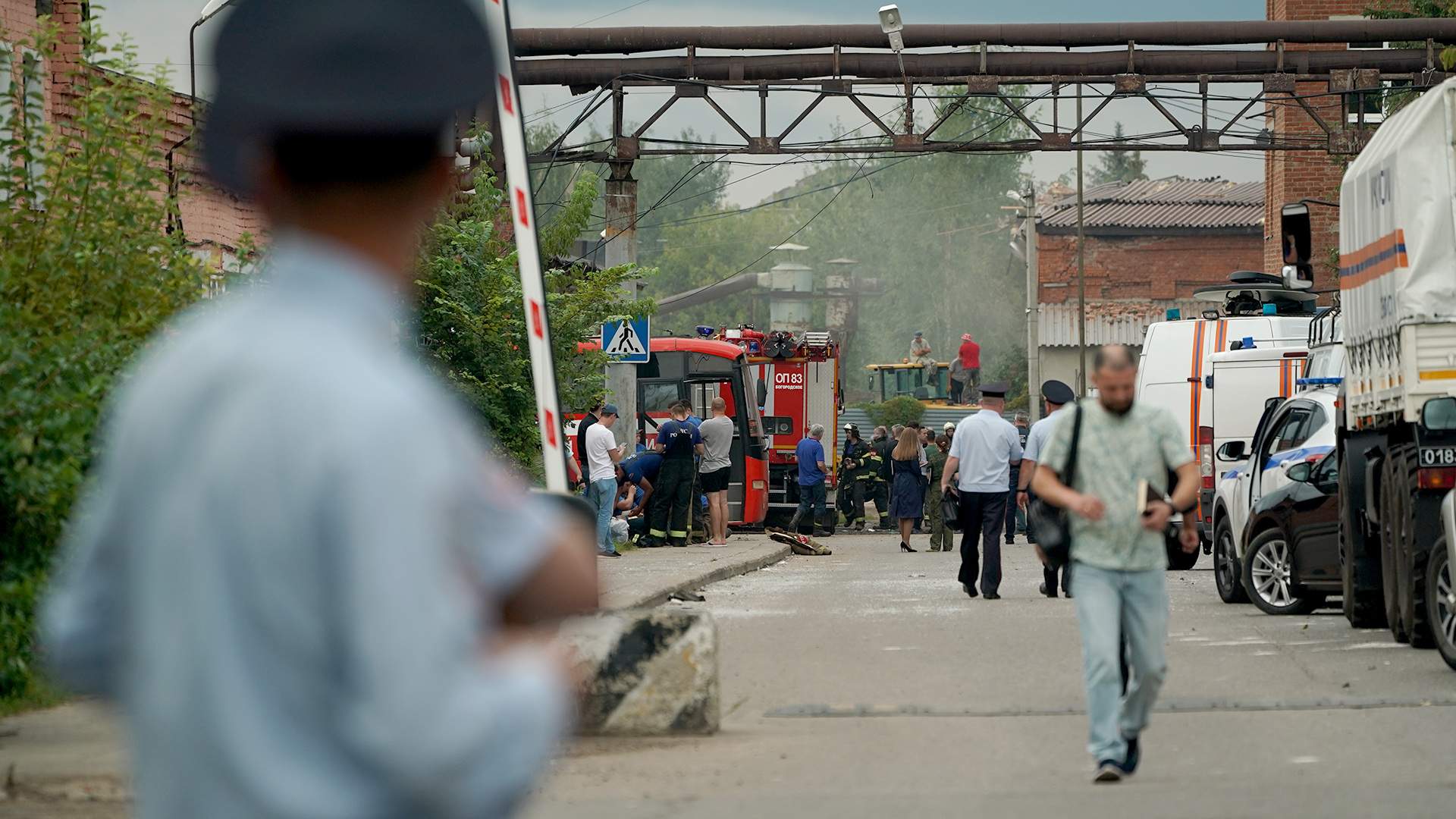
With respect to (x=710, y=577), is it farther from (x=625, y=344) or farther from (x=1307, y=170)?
(x=1307, y=170)

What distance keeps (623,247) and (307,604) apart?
24674 millimetres

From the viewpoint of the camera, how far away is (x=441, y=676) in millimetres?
1588

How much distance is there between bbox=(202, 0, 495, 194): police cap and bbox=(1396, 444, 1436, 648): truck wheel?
11205mm

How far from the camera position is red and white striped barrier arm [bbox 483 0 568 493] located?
24.0ft

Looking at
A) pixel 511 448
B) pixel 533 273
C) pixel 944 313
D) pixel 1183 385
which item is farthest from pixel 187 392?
pixel 944 313

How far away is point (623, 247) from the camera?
1029 inches

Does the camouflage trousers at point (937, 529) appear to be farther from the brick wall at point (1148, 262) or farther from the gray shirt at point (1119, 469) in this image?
the brick wall at point (1148, 262)

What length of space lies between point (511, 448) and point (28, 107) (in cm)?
779

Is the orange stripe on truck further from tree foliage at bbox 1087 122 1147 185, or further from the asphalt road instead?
tree foliage at bbox 1087 122 1147 185

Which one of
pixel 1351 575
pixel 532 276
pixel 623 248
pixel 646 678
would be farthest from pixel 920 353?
pixel 532 276

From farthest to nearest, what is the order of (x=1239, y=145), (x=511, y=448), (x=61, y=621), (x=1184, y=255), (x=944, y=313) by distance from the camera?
(x=944, y=313)
(x=1184, y=255)
(x=1239, y=145)
(x=511, y=448)
(x=61, y=621)

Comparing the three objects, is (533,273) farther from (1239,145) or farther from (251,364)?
(1239,145)

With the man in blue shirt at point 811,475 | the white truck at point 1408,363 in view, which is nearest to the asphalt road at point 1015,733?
the white truck at point 1408,363

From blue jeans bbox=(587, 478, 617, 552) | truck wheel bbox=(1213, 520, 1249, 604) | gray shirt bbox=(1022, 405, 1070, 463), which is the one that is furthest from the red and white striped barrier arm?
blue jeans bbox=(587, 478, 617, 552)
